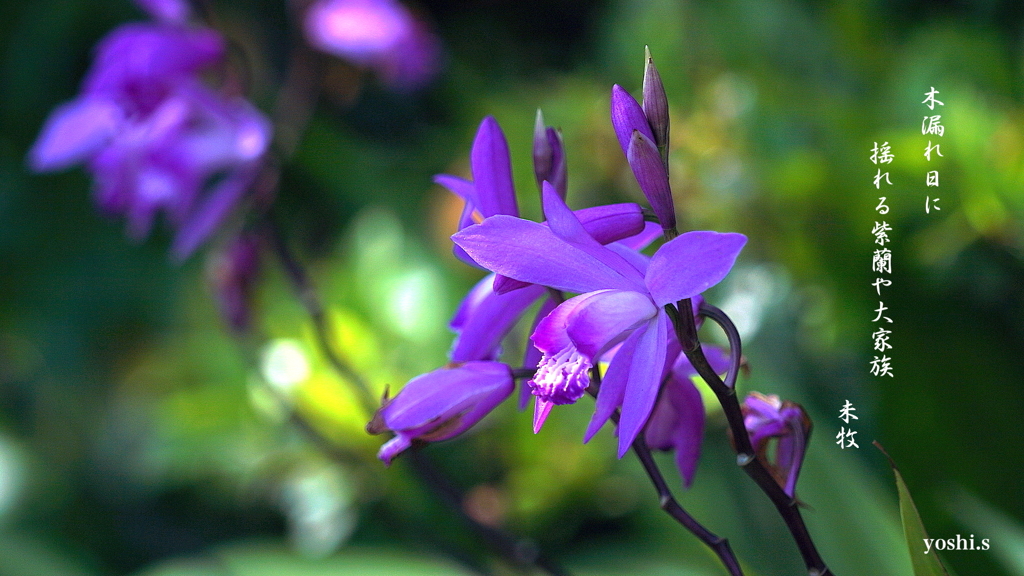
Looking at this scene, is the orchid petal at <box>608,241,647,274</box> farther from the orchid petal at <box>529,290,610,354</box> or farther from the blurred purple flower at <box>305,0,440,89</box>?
the blurred purple flower at <box>305,0,440,89</box>

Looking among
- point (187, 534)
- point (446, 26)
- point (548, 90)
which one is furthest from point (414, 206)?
point (187, 534)

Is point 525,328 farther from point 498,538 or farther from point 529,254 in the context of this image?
point 529,254

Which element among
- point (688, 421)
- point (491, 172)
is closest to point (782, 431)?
point (688, 421)

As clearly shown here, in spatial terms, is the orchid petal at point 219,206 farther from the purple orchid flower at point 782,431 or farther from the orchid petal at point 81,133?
the purple orchid flower at point 782,431

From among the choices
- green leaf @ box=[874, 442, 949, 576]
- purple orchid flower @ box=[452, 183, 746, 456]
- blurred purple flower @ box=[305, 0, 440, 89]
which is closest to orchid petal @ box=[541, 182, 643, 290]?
purple orchid flower @ box=[452, 183, 746, 456]

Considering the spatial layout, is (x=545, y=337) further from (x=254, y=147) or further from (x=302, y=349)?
(x=302, y=349)
